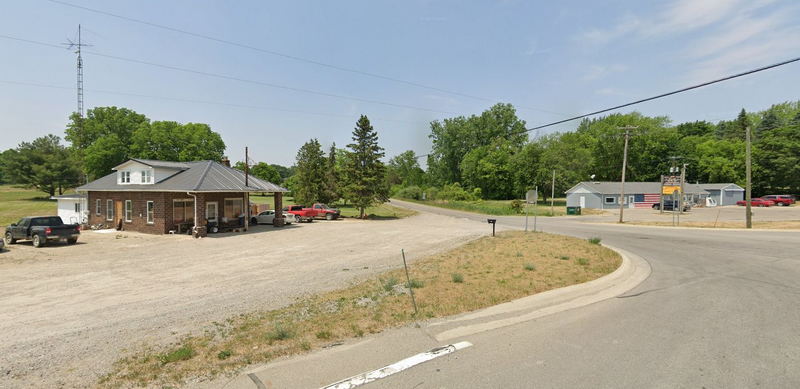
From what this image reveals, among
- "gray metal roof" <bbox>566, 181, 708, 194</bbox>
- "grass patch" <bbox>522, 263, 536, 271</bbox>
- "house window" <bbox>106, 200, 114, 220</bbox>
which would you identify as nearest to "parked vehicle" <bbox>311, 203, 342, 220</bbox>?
"house window" <bbox>106, 200, 114, 220</bbox>

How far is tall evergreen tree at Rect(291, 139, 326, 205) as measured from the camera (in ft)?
163

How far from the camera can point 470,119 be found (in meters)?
99.7

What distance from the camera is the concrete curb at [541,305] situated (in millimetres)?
6691

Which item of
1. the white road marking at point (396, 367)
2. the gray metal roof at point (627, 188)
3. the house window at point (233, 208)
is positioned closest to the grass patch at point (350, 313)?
the white road marking at point (396, 367)

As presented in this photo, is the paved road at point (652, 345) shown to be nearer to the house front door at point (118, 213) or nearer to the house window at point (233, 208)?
the house window at point (233, 208)

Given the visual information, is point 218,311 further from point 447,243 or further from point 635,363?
point 447,243

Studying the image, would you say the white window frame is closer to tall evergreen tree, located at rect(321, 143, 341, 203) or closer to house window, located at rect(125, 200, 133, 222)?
house window, located at rect(125, 200, 133, 222)

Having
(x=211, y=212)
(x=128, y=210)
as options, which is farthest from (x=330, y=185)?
(x=128, y=210)

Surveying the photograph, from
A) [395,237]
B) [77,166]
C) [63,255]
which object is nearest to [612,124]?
[395,237]

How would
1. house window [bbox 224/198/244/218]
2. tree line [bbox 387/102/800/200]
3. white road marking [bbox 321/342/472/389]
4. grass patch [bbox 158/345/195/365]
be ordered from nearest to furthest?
white road marking [bbox 321/342/472/389]
grass patch [bbox 158/345/195/365]
house window [bbox 224/198/244/218]
tree line [bbox 387/102/800/200]

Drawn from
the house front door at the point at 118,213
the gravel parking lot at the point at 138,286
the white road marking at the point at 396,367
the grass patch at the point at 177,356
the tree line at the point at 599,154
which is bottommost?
the gravel parking lot at the point at 138,286

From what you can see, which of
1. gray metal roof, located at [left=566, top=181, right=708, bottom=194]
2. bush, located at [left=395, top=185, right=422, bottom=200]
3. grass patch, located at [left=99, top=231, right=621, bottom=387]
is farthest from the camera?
bush, located at [left=395, top=185, right=422, bottom=200]

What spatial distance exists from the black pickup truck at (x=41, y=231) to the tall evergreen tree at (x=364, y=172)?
2349 cm

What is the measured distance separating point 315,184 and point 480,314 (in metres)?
44.6
